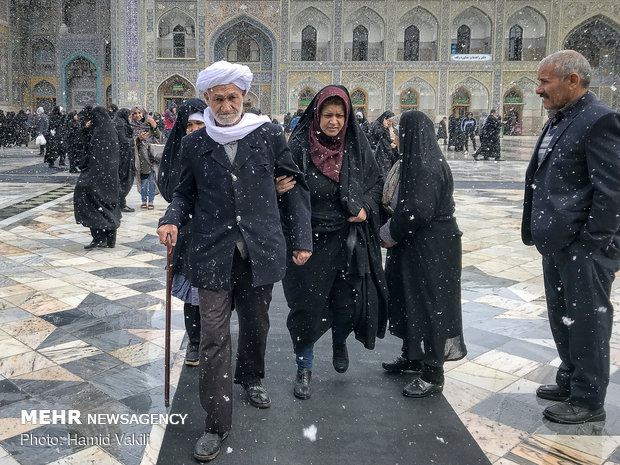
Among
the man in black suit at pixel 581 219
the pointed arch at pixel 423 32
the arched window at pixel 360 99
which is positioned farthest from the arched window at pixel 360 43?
the man in black suit at pixel 581 219

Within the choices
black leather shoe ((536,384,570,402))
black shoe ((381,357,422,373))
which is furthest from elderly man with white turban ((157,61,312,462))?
black leather shoe ((536,384,570,402))

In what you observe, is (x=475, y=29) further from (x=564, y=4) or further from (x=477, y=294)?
(x=477, y=294)

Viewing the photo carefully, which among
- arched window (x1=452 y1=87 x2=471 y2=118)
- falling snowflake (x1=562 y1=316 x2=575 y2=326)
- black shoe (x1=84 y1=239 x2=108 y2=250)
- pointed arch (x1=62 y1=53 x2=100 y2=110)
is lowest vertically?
black shoe (x1=84 y1=239 x2=108 y2=250)

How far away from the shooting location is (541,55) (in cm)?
2678

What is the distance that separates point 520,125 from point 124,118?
966 inches

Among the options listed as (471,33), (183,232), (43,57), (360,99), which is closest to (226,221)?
(183,232)

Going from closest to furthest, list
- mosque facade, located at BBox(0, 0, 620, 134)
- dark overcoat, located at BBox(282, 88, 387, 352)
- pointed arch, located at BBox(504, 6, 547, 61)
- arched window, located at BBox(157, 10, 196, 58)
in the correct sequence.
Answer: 1. dark overcoat, located at BBox(282, 88, 387, 352)
2. mosque facade, located at BBox(0, 0, 620, 134)
3. arched window, located at BBox(157, 10, 196, 58)
4. pointed arch, located at BBox(504, 6, 547, 61)

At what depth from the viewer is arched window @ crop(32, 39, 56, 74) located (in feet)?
93.1

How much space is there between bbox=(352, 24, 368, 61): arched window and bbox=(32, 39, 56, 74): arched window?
14.3 meters

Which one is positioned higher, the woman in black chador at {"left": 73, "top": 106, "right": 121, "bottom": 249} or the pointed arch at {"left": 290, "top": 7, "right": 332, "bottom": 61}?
the pointed arch at {"left": 290, "top": 7, "right": 332, "bottom": 61}

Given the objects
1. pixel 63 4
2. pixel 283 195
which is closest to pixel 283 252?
pixel 283 195

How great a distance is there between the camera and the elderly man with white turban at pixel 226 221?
7.14ft

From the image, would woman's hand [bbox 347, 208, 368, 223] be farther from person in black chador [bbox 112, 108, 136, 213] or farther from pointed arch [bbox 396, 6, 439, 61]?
pointed arch [bbox 396, 6, 439, 61]

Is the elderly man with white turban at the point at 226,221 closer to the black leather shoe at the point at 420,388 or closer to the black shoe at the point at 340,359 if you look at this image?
the black shoe at the point at 340,359
